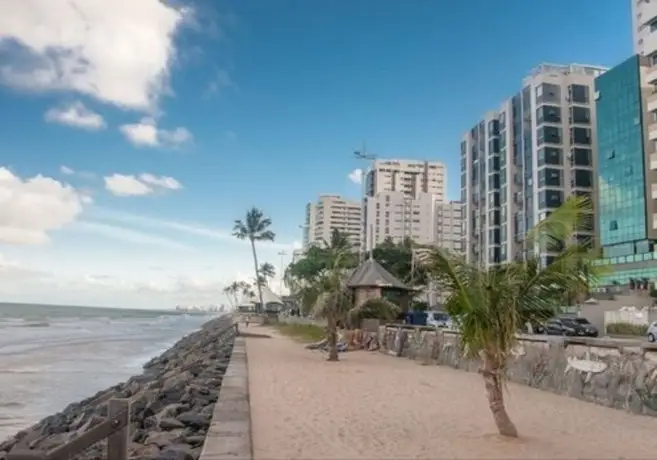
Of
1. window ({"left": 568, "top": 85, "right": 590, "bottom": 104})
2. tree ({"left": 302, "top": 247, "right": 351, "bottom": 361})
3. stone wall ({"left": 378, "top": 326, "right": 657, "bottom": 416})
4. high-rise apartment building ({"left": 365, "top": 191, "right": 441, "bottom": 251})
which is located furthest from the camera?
high-rise apartment building ({"left": 365, "top": 191, "right": 441, "bottom": 251})

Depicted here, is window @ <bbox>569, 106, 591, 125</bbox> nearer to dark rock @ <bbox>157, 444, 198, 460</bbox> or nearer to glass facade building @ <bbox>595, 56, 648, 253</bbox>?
glass facade building @ <bbox>595, 56, 648, 253</bbox>

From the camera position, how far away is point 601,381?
1009 cm

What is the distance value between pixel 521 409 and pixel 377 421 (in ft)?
8.18

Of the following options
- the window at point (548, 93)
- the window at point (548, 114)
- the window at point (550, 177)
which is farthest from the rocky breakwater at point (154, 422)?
the window at point (548, 93)

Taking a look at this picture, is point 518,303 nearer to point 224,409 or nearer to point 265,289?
point 224,409

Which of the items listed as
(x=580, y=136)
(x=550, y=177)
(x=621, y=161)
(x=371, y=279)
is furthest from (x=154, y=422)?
(x=580, y=136)

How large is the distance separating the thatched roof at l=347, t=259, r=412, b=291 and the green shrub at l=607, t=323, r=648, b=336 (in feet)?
42.1

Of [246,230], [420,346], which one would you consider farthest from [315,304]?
[246,230]

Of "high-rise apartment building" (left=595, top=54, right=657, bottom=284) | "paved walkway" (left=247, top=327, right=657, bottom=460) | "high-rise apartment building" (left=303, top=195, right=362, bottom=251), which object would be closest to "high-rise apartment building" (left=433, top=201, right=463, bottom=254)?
"high-rise apartment building" (left=303, top=195, right=362, bottom=251)

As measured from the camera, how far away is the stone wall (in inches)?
358

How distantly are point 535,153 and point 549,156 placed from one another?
1788 millimetres

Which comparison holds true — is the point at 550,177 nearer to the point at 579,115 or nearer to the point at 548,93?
the point at 579,115

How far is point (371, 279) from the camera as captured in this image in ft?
87.2

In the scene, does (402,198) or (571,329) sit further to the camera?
(402,198)
